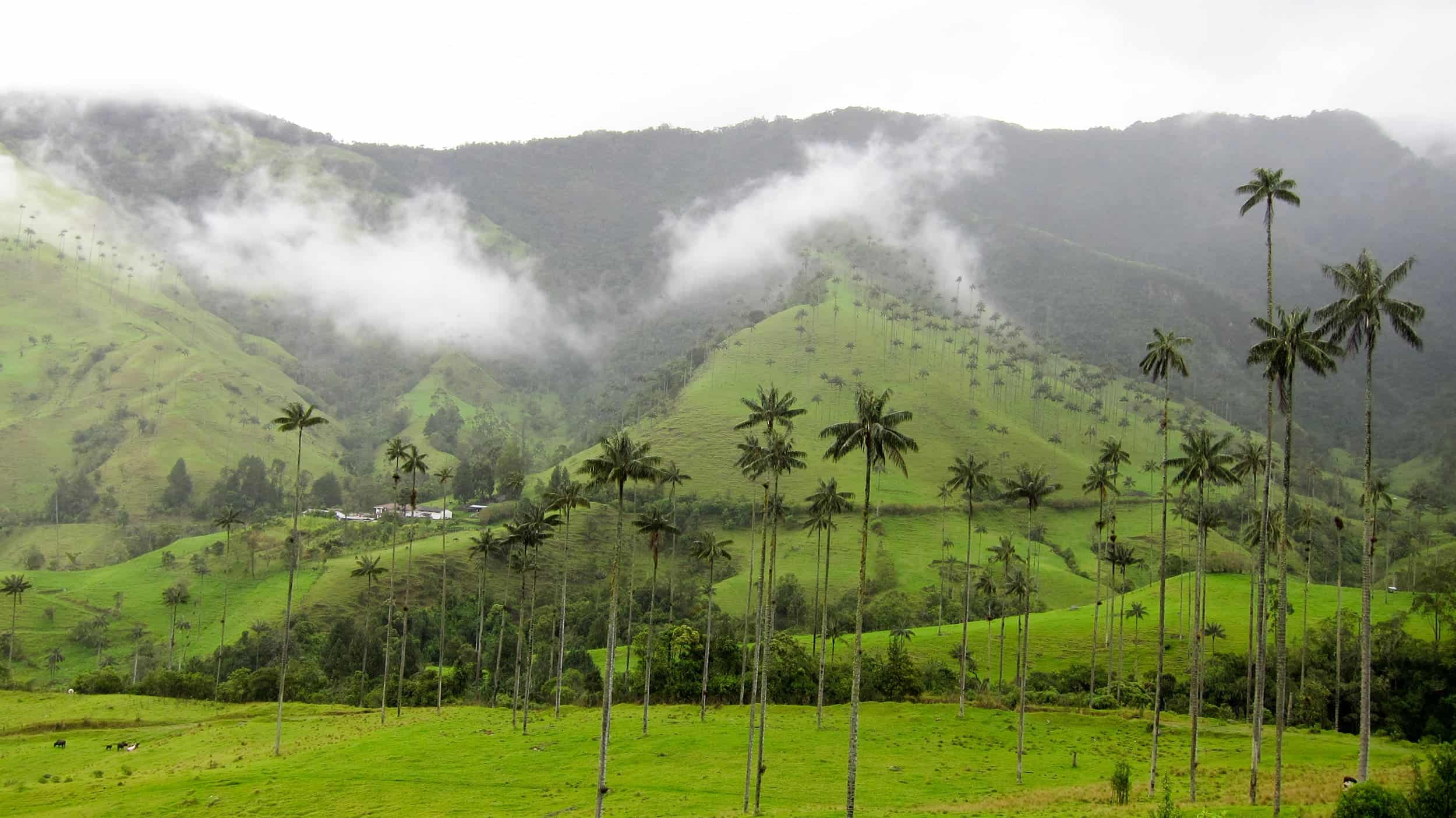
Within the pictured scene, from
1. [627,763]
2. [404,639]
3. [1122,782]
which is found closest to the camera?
[1122,782]

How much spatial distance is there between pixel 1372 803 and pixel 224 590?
160073 millimetres

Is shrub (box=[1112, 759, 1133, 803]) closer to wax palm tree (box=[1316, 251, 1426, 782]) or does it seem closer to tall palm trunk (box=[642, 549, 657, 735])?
wax palm tree (box=[1316, 251, 1426, 782])

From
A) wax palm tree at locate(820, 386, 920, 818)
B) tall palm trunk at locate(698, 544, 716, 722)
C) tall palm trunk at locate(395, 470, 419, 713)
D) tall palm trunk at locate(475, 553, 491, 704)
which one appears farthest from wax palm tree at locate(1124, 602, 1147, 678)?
tall palm trunk at locate(475, 553, 491, 704)

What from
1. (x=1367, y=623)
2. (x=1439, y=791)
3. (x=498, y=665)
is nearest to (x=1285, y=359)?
(x=1367, y=623)

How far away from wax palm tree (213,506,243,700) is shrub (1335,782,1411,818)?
4039 inches

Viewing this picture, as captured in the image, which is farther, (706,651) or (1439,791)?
(706,651)

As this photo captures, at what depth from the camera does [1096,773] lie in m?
55.9

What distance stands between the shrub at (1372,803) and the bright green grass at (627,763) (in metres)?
8.05

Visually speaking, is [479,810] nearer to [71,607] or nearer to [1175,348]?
[1175,348]

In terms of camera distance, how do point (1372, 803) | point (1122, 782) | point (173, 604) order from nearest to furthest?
point (1372, 803) < point (1122, 782) < point (173, 604)

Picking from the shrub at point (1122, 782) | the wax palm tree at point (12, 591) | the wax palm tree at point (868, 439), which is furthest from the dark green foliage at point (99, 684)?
the shrub at point (1122, 782)

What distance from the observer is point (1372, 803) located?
29438 mm

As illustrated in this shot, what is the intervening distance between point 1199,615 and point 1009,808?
1583 cm

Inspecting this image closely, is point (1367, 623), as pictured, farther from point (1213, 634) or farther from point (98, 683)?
point (98, 683)
